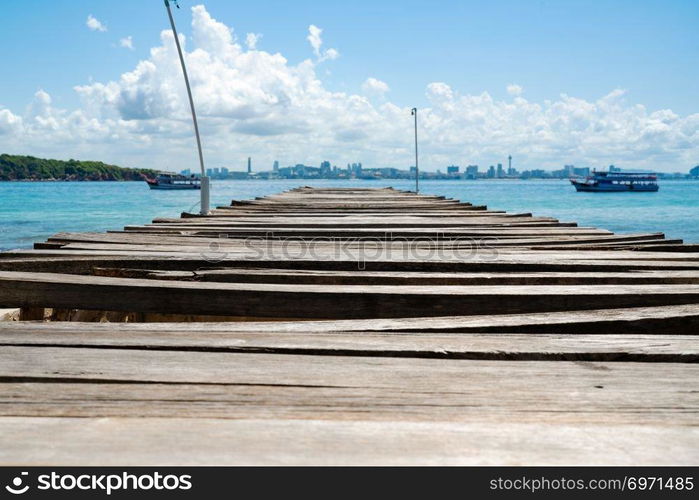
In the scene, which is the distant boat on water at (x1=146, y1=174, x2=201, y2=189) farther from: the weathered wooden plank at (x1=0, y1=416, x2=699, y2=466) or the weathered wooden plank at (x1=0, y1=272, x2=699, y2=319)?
the weathered wooden plank at (x1=0, y1=416, x2=699, y2=466)

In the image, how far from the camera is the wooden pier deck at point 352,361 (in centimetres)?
130

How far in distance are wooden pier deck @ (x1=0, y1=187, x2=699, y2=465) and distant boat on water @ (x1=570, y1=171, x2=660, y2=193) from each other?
99.0m

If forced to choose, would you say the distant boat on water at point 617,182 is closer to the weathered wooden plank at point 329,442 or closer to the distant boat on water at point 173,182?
the distant boat on water at point 173,182

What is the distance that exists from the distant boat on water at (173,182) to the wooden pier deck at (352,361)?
9601 cm

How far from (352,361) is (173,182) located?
4039 inches

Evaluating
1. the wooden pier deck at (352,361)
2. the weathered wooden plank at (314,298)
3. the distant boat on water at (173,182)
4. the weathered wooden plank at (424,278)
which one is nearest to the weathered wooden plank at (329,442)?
the wooden pier deck at (352,361)

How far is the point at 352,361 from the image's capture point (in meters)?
1.82

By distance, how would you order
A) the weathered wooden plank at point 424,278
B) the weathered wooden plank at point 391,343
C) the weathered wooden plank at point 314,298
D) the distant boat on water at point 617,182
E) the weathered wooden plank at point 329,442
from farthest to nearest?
the distant boat on water at point 617,182, the weathered wooden plank at point 424,278, the weathered wooden plank at point 314,298, the weathered wooden plank at point 391,343, the weathered wooden plank at point 329,442

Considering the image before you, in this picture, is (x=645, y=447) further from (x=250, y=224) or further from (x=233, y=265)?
(x=250, y=224)

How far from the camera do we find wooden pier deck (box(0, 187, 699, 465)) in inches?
51.1

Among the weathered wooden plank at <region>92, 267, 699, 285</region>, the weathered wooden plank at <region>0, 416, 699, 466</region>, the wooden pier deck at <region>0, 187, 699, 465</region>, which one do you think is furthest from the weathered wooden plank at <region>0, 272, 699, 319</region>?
the weathered wooden plank at <region>0, 416, 699, 466</region>

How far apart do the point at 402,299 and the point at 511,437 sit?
125cm

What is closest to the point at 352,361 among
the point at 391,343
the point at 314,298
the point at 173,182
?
the point at 391,343
